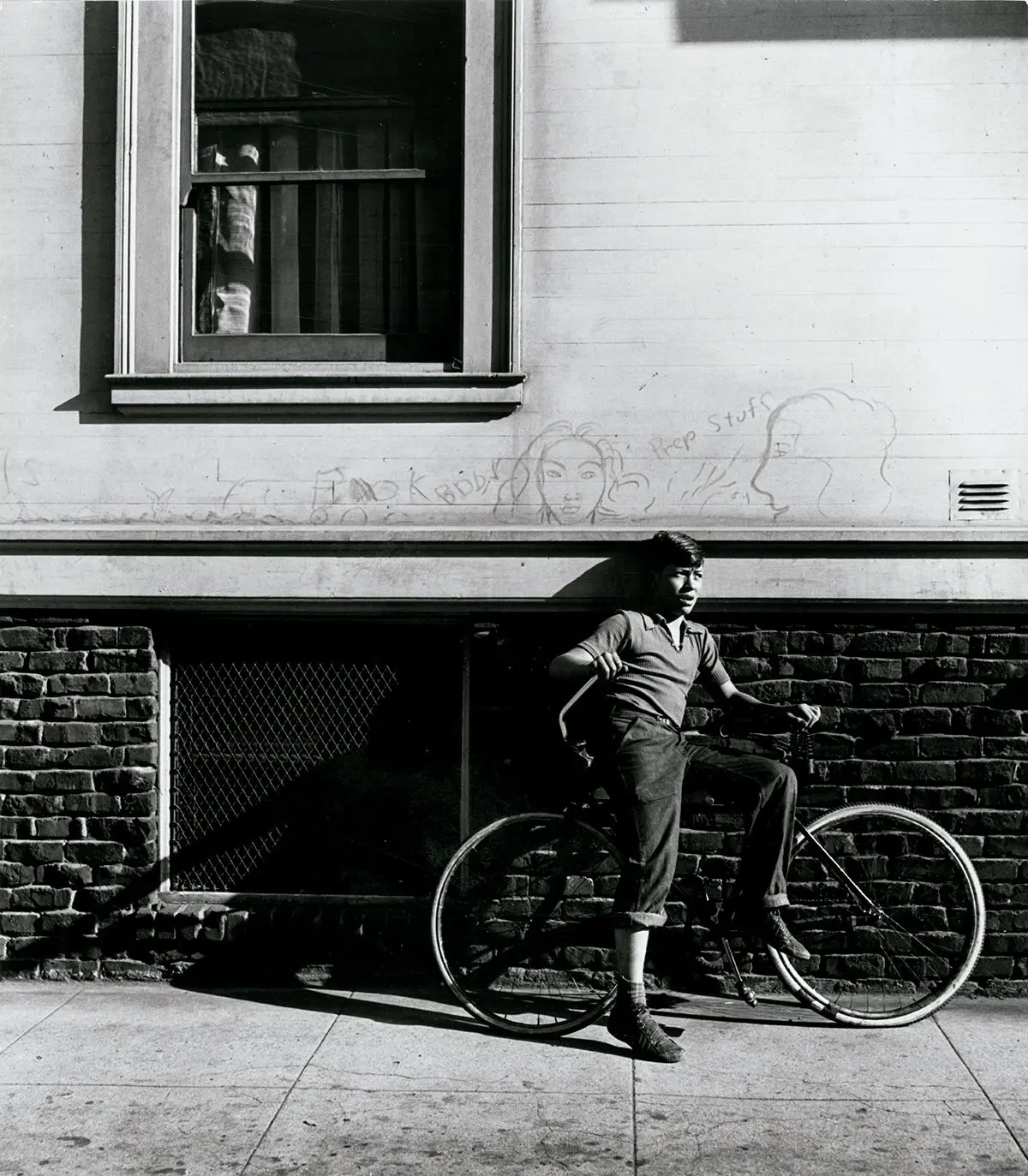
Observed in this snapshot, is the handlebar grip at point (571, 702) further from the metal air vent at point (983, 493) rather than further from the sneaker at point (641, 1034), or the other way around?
the metal air vent at point (983, 493)

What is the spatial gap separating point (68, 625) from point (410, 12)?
316 centimetres

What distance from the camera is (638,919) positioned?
4836 mm

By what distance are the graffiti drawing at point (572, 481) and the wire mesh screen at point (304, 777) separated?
933 mm

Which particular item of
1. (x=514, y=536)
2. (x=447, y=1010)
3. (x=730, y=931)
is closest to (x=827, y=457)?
(x=514, y=536)

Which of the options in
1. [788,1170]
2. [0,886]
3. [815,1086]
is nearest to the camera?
[788,1170]

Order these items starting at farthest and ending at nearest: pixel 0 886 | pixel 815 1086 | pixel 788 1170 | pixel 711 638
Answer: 1. pixel 0 886
2. pixel 711 638
3. pixel 815 1086
4. pixel 788 1170

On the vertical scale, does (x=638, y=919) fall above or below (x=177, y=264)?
below

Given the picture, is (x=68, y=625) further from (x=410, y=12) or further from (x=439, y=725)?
(x=410, y=12)

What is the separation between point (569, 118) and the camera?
556cm

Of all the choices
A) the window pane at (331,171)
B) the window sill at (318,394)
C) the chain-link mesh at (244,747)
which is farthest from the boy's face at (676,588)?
the window pane at (331,171)

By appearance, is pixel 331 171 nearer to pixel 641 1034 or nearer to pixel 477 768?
pixel 477 768

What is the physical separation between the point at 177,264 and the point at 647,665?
278cm

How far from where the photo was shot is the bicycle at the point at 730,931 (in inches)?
202

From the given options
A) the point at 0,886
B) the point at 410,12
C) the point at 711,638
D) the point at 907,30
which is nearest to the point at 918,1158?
the point at 711,638
